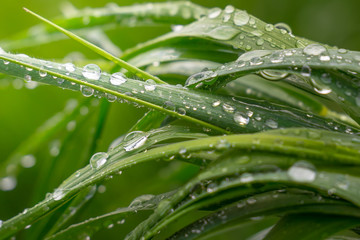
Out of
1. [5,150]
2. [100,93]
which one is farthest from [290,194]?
[5,150]

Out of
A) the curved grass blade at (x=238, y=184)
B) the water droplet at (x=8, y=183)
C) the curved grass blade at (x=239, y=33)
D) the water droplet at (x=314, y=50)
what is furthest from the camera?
the water droplet at (x=8, y=183)

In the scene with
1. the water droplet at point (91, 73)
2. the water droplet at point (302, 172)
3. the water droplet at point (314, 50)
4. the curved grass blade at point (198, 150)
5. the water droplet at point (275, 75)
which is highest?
the water droplet at point (91, 73)

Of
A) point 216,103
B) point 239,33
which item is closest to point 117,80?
point 216,103

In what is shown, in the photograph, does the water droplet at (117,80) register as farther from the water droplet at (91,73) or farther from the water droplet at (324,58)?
the water droplet at (324,58)

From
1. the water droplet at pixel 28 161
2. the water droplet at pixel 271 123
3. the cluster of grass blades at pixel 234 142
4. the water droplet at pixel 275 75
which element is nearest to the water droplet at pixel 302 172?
the cluster of grass blades at pixel 234 142

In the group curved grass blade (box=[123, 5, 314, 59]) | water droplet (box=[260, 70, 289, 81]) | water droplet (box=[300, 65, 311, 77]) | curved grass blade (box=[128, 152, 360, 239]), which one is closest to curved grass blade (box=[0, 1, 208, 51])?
curved grass blade (box=[123, 5, 314, 59])

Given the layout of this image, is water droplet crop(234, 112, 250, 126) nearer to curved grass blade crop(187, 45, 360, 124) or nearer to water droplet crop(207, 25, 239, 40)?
curved grass blade crop(187, 45, 360, 124)

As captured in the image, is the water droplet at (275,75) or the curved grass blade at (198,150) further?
the water droplet at (275,75)
